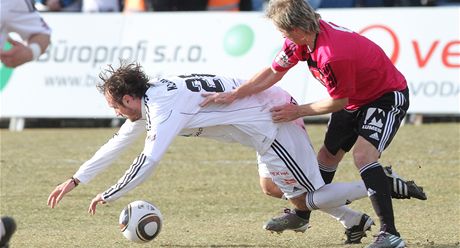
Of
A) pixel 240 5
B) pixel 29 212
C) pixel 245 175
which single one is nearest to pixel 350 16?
pixel 240 5

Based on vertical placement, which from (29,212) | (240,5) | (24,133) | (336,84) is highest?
(336,84)

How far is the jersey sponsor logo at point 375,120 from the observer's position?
7123mm

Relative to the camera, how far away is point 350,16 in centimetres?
1458

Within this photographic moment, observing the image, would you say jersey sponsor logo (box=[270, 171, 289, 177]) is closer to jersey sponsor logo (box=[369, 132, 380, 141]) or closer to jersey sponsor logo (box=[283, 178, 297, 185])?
jersey sponsor logo (box=[283, 178, 297, 185])

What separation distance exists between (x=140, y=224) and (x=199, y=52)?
7.95m

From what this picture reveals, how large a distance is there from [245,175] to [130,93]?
155 inches

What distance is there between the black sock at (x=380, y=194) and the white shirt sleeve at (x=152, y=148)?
1244mm

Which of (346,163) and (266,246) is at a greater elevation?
(266,246)

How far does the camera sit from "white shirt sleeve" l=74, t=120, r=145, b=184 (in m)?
7.39

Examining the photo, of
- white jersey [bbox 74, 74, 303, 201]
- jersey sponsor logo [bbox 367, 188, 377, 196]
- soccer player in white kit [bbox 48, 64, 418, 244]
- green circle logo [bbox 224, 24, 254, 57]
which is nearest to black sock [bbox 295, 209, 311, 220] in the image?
soccer player in white kit [bbox 48, 64, 418, 244]

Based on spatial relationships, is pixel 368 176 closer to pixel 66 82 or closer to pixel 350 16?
pixel 350 16

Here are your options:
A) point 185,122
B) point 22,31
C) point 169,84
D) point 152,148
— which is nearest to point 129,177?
point 152,148

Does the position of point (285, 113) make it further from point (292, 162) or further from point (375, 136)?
point (375, 136)

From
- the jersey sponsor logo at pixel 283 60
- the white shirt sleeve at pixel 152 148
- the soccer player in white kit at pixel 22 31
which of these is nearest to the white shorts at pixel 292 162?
the jersey sponsor logo at pixel 283 60
